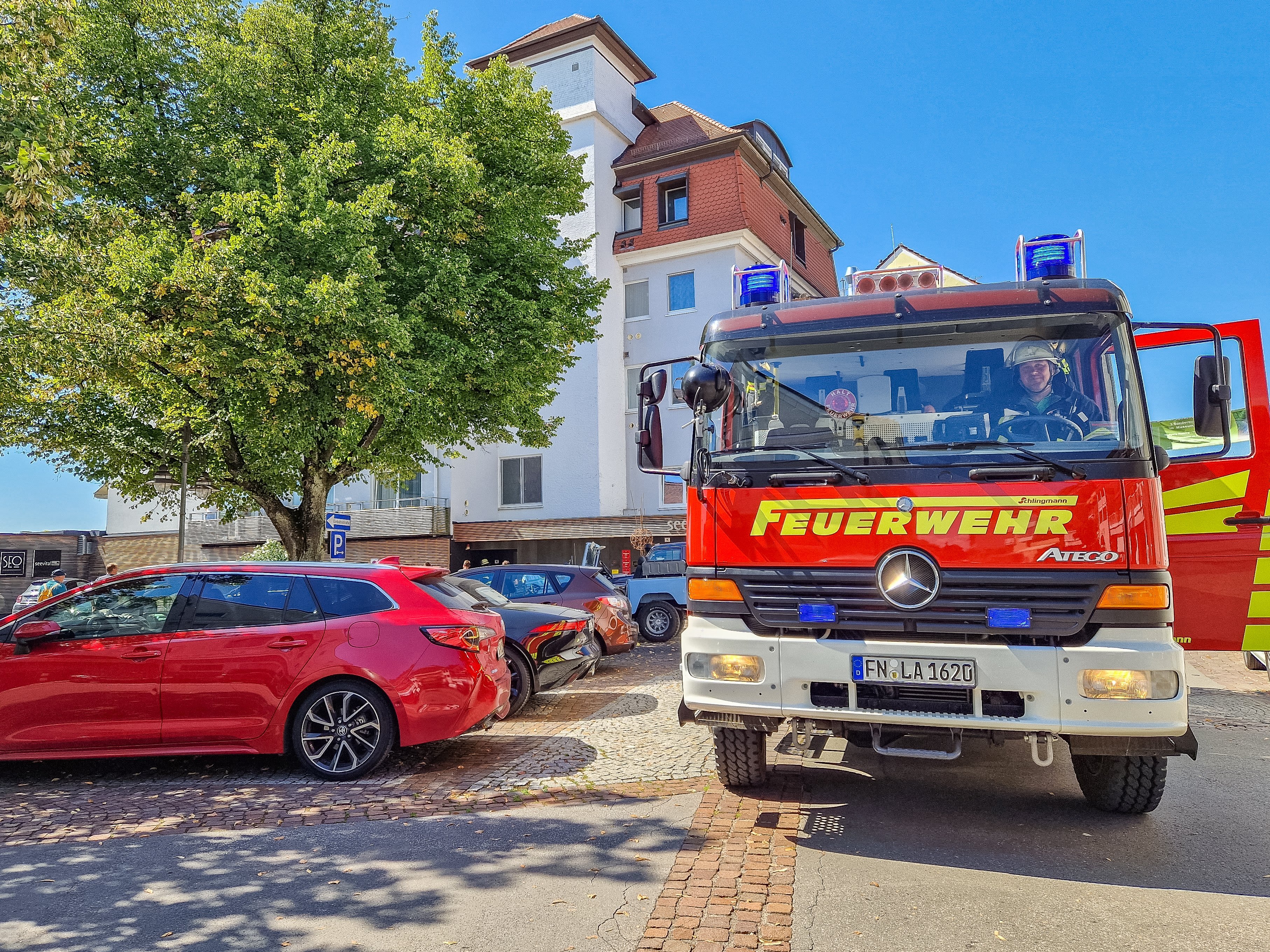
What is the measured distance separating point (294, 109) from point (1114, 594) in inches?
605

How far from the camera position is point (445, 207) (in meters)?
15.3

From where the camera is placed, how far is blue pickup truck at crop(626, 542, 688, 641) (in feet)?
Result: 55.8

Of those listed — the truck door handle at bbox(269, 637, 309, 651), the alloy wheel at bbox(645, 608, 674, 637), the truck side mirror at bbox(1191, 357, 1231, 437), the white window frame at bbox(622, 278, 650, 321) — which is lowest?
the alloy wheel at bbox(645, 608, 674, 637)

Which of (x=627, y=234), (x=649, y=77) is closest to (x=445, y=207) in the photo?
(x=627, y=234)

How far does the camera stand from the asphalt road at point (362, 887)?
3.67 meters

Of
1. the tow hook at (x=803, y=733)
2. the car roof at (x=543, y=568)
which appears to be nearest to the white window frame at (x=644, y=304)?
the car roof at (x=543, y=568)

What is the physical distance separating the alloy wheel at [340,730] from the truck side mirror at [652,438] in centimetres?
264

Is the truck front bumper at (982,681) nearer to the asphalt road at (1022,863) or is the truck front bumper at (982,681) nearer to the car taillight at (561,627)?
the asphalt road at (1022,863)

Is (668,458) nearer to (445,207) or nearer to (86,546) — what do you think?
(445,207)

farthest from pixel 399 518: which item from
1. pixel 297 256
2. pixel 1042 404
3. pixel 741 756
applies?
pixel 1042 404

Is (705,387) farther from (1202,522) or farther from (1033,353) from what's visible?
(1202,522)

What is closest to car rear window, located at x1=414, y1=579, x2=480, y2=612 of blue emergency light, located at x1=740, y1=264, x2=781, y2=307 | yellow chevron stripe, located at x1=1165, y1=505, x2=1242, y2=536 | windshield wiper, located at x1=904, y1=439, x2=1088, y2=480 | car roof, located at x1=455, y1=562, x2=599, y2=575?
blue emergency light, located at x1=740, y1=264, x2=781, y2=307

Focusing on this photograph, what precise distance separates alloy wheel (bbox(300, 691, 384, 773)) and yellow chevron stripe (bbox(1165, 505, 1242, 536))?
5909mm

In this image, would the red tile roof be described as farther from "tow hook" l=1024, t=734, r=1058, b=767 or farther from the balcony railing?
"tow hook" l=1024, t=734, r=1058, b=767
